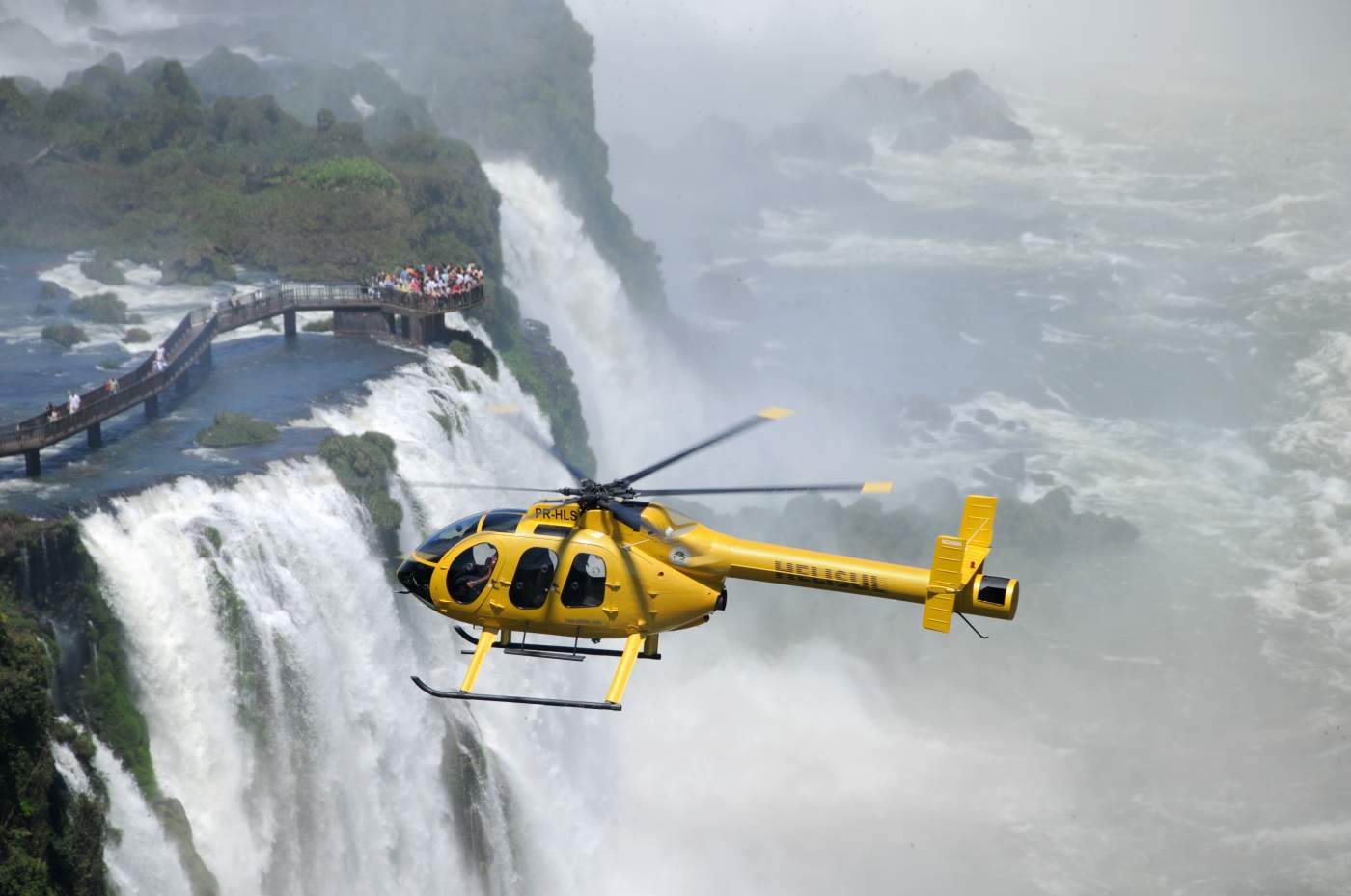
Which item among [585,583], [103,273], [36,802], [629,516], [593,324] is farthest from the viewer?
[593,324]

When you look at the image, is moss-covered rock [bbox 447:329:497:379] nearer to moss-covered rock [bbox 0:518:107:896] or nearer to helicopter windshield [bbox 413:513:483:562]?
moss-covered rock [bbox 0:518:107:896]

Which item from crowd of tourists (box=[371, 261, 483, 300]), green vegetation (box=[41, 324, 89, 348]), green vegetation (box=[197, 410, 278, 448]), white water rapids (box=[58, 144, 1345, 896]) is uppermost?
crowd of tourists (box=[371, 261, 483, 300])

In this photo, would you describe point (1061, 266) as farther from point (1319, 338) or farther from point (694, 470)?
point (694, 470)

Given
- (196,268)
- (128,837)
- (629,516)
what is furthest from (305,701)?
(196,268)

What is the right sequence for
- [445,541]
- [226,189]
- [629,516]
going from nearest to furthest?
[629,516]
[445,541]
[226,189]

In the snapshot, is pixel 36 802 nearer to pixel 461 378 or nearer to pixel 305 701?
pixel 305 701

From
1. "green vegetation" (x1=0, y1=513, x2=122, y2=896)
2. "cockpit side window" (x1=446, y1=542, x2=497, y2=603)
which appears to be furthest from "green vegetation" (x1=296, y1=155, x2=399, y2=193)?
"cockpit side window" (x1=446, y1=542, x2=497, y2=603)
